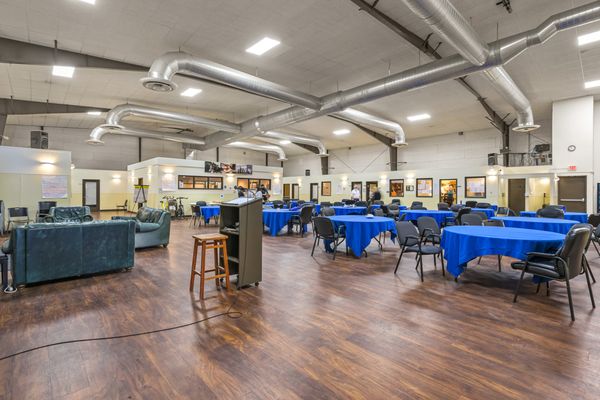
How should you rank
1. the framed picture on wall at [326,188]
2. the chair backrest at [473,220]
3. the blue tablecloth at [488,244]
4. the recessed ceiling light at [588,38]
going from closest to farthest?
the blue tablecloth at [488,244]
the chair backrest at [473,220]
the recessed ceiling light at [588,38]
the framed picture on wall at [326,188]

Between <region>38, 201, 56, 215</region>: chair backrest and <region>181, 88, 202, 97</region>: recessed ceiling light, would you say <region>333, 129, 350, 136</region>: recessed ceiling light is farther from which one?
<region>38, 201, 56, 215</region>: chair backrest

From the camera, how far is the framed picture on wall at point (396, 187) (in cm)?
1568

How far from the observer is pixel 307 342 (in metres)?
2.53

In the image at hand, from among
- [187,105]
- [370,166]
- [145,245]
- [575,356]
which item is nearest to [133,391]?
[575,356]

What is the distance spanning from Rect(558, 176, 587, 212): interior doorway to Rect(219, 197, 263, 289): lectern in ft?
35.8

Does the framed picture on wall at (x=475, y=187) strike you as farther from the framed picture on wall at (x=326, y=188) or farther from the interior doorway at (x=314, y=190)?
the interior doorway at (x=314, y=190)

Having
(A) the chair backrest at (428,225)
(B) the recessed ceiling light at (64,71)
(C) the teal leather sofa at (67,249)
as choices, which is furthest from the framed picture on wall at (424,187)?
(B) the recessed ceiling light at (64,71)

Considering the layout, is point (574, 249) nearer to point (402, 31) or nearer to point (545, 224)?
point (545, 224)

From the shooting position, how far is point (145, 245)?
6.45m

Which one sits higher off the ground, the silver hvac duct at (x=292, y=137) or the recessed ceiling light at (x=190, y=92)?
the recessed ceiling light at (x=190, y=92)

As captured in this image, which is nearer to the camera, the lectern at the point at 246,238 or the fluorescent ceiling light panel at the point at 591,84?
the lectern at the point at 246,238

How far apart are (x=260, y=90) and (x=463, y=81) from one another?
559 cm

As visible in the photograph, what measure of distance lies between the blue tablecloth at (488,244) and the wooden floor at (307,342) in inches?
16.3

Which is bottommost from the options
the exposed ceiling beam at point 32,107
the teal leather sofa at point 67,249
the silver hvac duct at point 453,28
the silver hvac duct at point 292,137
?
the teal leather sofa at point 67,249
